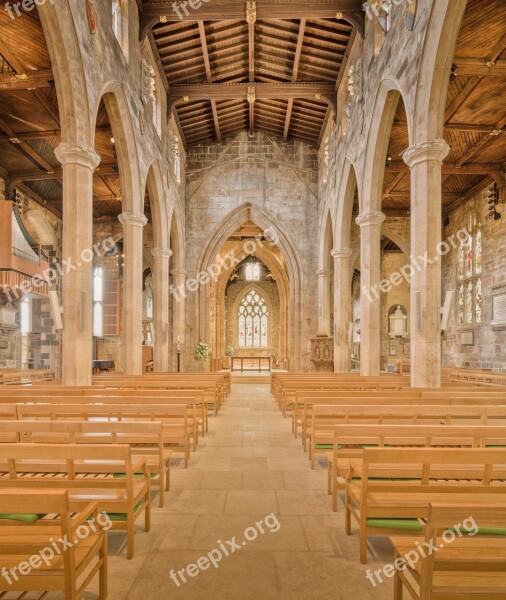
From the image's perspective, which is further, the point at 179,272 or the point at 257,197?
the point at 257,197

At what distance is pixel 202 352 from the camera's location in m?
18.2

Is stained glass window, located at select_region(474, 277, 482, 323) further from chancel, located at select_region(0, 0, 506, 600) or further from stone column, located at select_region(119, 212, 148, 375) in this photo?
stone column, located at select_region(119, 212, 148, 375)

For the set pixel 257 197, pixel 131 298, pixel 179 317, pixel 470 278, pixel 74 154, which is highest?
pixel 257 197

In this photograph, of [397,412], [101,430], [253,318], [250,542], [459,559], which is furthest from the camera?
[253,318]

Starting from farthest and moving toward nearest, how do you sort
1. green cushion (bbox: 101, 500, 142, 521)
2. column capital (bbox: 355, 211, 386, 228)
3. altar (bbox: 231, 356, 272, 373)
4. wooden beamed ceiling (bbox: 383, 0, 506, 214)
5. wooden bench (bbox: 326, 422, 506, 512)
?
altar (bbox: 231, 356, 272, 373), column capital (bbox: 355, 211, 386, 228), wooden beamed ceiling (bbox: 383, 0, 506, 214), wooden bench (bbox: 326, 422, 506, 512), green cushion (bbox: 101, 500, 142, 521)

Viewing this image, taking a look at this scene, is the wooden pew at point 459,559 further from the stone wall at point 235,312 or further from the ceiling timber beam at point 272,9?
the stone wall at point 235,312

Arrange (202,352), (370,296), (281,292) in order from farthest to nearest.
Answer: (281,292) → (202,352) → (370,296)

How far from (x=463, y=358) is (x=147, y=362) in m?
12.0

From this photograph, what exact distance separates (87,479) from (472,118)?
40.1 ft

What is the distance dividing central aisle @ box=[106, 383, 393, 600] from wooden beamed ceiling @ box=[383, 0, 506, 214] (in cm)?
807

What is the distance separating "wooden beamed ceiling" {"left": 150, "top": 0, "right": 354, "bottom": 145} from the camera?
11555 millimetres

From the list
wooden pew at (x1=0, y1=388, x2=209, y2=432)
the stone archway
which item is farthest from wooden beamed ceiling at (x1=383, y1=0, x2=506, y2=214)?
wooden pew at (x1=0, y1=388, x2=209, y2=432)

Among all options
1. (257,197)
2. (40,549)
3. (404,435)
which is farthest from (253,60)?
(40,549)

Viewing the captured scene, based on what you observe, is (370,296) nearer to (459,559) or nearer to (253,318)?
(459,559)
